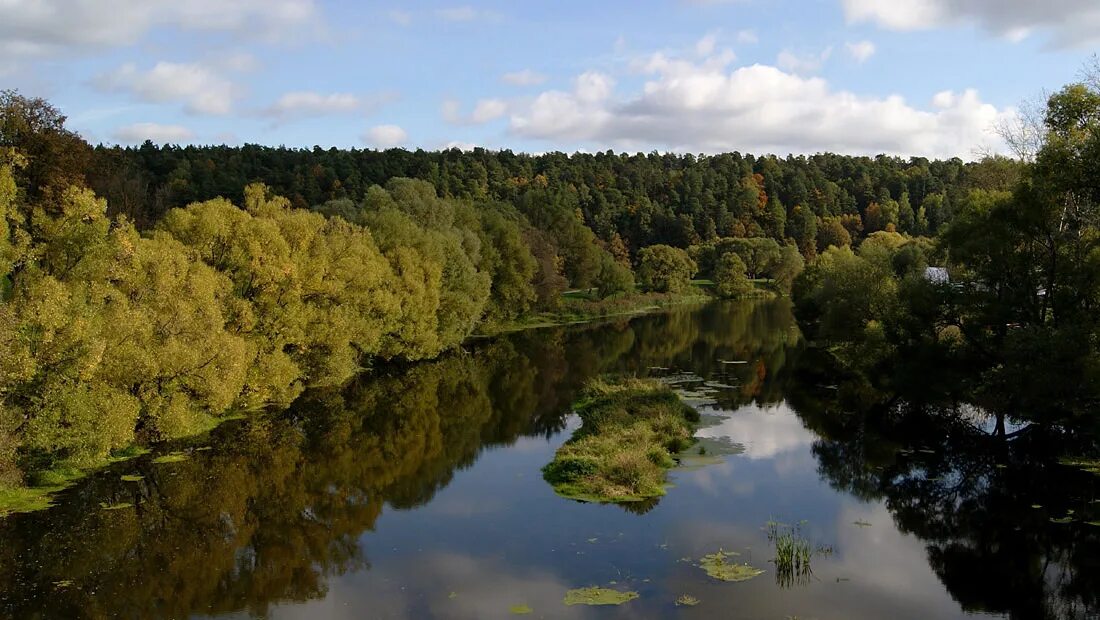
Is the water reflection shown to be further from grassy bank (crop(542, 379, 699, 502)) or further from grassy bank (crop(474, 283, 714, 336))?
grassy bank (crop(474, 283, 714, 336))

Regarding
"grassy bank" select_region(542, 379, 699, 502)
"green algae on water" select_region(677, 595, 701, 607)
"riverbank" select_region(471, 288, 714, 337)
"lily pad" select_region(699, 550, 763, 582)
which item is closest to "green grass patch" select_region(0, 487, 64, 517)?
"grassy bank" select_region(542, 379, 699, 502)

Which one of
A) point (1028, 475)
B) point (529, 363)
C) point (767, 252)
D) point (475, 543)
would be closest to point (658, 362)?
point (529, 363)

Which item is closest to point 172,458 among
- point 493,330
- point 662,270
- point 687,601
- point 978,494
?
point 687,601

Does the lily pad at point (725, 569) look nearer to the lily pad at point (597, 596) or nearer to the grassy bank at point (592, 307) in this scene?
the lily pad at point (597, 596)

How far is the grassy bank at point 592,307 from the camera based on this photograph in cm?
7787

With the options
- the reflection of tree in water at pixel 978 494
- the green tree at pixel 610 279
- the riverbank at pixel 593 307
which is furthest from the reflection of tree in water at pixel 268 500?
the green tree at pixel 610 279

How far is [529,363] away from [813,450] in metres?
26.4

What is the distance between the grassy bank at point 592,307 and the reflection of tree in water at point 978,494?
41.6 m

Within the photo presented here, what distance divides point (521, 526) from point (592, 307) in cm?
6863

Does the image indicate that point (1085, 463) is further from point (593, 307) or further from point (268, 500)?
point (593, 307)

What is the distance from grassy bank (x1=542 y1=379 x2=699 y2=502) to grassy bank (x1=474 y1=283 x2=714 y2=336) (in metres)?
34.2

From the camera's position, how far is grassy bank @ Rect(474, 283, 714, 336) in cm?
7787

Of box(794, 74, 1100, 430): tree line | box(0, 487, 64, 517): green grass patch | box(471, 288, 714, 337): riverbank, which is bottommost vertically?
box(471, 288, 714, 337): riverbank

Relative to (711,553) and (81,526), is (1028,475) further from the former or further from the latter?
(81,526)
